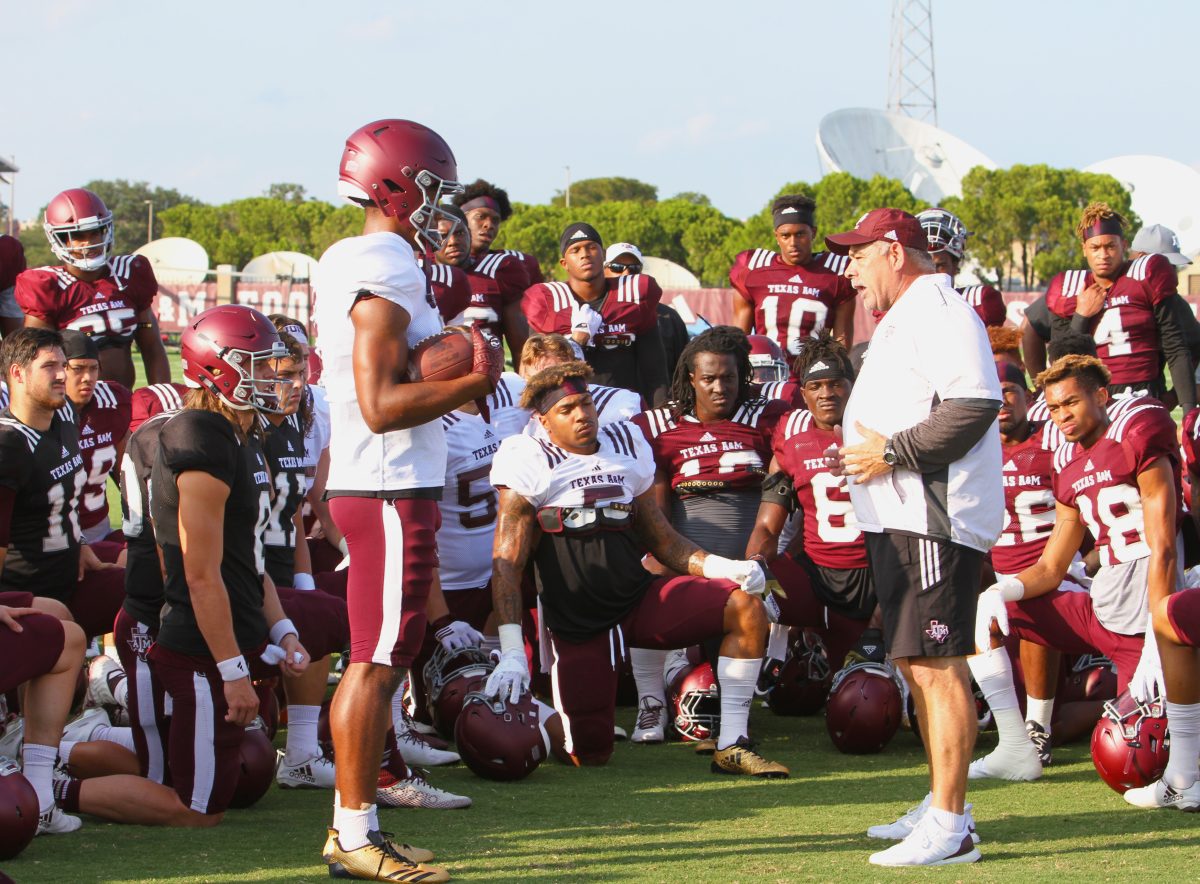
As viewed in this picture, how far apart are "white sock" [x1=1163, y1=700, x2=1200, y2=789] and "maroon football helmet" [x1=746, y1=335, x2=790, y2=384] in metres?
3.45

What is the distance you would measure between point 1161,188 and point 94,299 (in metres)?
55.5

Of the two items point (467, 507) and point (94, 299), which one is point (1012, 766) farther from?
point (94, 299)

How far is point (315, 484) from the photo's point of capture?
268 inches

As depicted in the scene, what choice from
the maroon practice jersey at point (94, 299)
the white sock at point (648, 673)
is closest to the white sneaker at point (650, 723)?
the white sock at point (648, 673)

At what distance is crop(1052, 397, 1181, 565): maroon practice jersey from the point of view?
17.0ft

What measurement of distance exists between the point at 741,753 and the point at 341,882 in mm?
1949

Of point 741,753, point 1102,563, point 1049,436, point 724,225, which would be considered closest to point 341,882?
point 741,753

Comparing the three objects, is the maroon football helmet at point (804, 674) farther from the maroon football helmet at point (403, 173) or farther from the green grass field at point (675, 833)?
the maroon football helmet at point (403, 173)

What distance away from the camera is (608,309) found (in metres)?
8.09

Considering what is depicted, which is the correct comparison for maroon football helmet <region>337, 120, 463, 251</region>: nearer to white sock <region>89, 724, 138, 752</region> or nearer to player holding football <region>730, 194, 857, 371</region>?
white sock <region>89, 724, 138, 752</region>

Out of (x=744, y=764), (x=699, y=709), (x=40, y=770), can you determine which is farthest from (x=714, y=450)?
(x=40, y=770)

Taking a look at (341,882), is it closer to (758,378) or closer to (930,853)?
(930,853)

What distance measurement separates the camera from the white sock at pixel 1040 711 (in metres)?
5.72

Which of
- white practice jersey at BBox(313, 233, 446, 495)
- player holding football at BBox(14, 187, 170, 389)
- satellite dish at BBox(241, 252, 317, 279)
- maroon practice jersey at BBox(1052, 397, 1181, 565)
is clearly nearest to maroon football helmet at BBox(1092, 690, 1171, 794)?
maroon practice jersey at BBox(1052, 397, 1181, 565)
